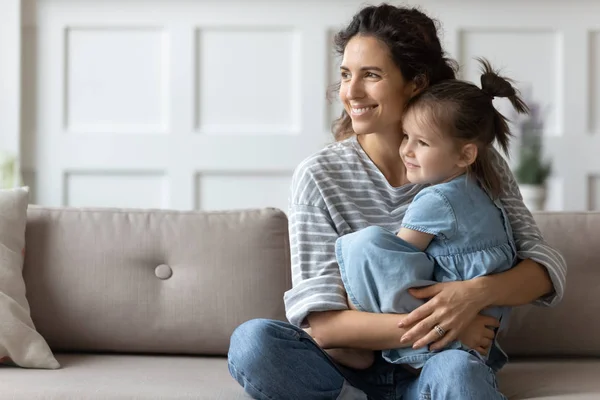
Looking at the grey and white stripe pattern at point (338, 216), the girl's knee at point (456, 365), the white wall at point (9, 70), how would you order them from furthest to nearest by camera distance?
the white wall at point (9, 70) → the grey and white stripe pattern at point (338, 216) → the girl's knee at point (456, 365)

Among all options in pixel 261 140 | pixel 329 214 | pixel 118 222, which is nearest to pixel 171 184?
pixel 261 140

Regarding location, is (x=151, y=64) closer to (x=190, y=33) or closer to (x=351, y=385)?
(x=190, y=33)

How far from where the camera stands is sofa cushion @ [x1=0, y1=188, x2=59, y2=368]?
177 centimetres

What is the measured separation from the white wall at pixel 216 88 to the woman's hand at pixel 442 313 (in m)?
1.96

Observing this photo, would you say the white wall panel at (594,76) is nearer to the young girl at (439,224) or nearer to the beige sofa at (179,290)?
the beige sofa at (179,290)

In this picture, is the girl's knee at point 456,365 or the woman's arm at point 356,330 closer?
the girl's knee at point 456,365

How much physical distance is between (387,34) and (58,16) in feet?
7.12

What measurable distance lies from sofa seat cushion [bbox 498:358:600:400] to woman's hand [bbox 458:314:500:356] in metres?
0.11

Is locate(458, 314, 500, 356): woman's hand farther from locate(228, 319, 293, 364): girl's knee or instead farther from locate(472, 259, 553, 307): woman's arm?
locate(228, 319, 293, 364): girl's knee

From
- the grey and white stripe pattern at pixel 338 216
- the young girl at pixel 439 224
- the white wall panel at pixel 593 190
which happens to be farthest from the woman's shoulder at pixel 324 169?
the white wall panel at pixel 593 190

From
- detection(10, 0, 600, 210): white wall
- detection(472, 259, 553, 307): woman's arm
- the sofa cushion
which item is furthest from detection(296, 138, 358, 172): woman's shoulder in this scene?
detection(10, 0, 600, 210): white wall

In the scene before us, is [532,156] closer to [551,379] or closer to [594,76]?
[594,76]

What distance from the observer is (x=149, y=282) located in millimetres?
1937

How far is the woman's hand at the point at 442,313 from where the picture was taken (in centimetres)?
155
